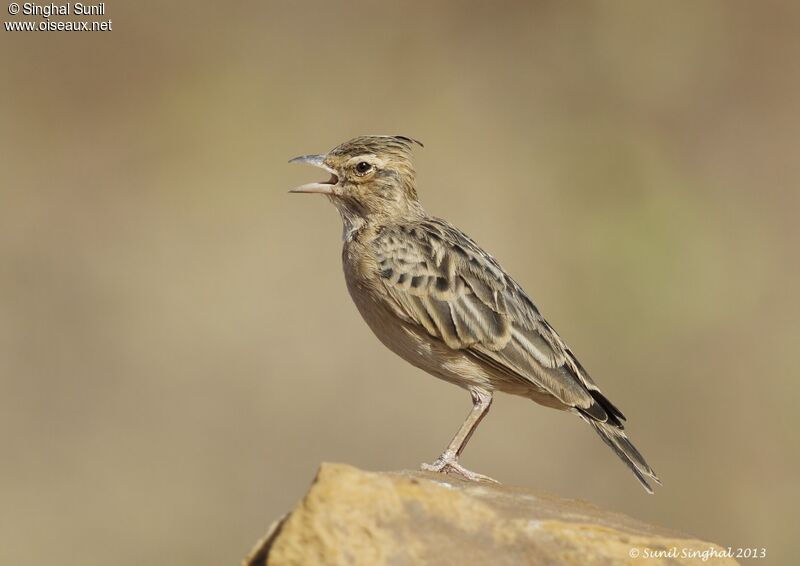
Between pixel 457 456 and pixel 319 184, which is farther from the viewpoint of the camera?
pixel 319 184

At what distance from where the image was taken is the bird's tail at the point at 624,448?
25.2 feet

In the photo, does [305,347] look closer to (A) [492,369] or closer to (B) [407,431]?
(B) [407,431]

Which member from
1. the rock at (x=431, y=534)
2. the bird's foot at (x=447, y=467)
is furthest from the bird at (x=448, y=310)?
the rock at (x=431, y=534)

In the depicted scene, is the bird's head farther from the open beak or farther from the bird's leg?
the bird's leg

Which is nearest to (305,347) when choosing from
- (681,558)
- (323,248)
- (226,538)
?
(323,248)

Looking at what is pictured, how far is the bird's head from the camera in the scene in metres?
8.70

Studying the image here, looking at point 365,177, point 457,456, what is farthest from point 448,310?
point 365,177

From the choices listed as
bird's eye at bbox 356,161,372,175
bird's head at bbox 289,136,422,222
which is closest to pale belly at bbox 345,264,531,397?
bird's head at bbox 289,136,422,222

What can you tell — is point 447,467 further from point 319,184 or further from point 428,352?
point 319,184

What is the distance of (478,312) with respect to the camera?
26.5 ft

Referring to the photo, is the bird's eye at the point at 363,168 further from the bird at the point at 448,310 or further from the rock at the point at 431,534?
the rock at the point at 431,534

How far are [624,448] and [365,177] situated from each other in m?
2.50

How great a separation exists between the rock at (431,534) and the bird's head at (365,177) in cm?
284

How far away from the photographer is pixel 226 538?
1360 centimetres
